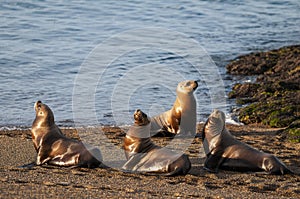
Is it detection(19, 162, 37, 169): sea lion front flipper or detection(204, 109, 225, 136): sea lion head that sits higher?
detection(204, 109, 225, 136): sea lion head

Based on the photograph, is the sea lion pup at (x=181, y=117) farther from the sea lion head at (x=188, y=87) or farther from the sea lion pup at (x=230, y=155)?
the sea lion pup at (x=230, y=155)

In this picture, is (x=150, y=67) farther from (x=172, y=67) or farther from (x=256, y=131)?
(x=256, y=131)

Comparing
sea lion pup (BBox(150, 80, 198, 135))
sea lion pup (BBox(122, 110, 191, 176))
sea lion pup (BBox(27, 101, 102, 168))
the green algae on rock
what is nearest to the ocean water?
the green algae on rock

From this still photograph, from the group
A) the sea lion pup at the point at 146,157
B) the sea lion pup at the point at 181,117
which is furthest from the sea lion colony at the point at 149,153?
the sea lion pup at the point at 181,117

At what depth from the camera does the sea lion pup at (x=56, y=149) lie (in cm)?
973

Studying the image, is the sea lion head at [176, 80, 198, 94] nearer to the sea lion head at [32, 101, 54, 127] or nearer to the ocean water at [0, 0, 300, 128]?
the ocean water at [0, 0, 300, 128]

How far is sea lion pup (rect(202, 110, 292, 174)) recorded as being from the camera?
31.8 feet

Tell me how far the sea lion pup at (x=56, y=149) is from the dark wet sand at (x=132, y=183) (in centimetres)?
15

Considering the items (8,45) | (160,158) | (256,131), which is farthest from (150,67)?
(160,158)

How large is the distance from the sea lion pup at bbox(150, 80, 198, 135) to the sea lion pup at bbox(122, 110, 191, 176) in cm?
190

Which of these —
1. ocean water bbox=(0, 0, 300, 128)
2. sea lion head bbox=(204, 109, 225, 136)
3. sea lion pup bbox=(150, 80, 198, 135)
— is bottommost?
ocean water bbox=(0, 0, 300, 128)

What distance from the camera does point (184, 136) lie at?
12188 millimetres

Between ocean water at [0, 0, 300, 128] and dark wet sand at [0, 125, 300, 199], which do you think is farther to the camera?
ocean water at [0, 0, 300, 128]

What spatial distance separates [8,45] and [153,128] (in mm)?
10607
